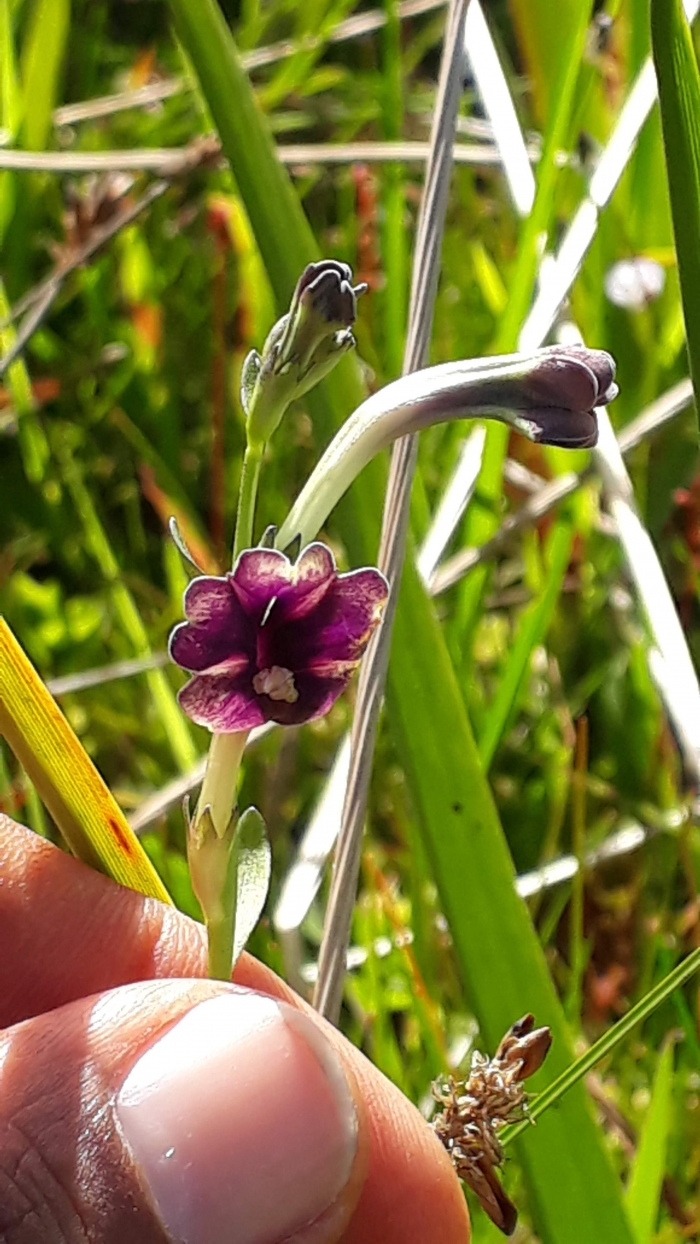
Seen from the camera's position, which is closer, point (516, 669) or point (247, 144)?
point (247, 144)

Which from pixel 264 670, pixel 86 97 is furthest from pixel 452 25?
pixel 86 97

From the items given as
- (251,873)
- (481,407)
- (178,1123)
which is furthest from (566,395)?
(178,1123)

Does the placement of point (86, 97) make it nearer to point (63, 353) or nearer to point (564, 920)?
point (63, 353)

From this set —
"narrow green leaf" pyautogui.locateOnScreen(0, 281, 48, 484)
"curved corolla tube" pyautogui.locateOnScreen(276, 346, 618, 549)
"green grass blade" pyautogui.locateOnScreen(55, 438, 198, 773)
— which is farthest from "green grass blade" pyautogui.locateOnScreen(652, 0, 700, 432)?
"narrow green leaf" pyautogui.locateOnScreen(0, 281, 48, 484)

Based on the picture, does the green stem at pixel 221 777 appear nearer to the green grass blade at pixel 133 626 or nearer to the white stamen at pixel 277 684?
the white stamen at pixel 277 684

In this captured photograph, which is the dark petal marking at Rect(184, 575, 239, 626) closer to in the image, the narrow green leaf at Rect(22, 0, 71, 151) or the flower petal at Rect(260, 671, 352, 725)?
the flower petal at Rect(260, 671, 352, 725)

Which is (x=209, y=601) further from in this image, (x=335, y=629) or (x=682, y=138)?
(x=682, y=138)
